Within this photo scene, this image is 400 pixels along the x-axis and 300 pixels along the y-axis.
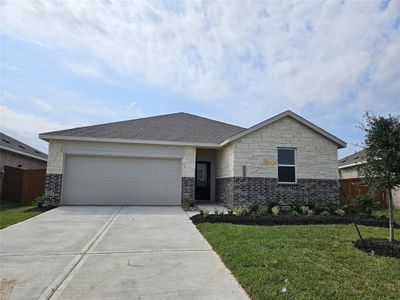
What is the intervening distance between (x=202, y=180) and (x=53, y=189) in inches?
295

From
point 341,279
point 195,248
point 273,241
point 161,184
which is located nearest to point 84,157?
point 161,184

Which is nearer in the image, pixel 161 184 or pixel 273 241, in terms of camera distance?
pixel 273 241

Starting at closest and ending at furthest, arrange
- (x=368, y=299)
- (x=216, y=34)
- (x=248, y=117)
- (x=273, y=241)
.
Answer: (x=368, y=299) → (x=273, y=241) → (x=216, y=34) → (x=248, y=117)

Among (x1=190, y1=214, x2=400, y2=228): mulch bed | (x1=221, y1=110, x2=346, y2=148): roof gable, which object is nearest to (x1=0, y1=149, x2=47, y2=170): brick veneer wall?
(x1=221, y1=110, x2=346, y2=148): roof gable

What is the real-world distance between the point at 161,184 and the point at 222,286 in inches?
399

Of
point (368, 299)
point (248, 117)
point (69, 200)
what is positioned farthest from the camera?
point (248, 117)

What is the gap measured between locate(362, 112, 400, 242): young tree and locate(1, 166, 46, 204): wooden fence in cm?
1489

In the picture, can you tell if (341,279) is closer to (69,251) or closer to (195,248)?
(195,248)

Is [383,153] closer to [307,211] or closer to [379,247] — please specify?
[379,247]

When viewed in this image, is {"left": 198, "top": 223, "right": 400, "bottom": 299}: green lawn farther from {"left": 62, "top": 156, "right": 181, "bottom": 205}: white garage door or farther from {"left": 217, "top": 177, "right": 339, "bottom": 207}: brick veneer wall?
{"left": 62, "top": 156, "right": 181, "bottom": 205}: white garage door

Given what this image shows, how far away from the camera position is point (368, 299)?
3678mm

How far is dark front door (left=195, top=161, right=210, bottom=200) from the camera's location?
53.3 ft

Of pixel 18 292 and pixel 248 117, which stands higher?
pixel 248 117

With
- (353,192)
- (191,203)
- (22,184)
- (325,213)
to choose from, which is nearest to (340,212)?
(325,213)
